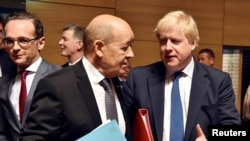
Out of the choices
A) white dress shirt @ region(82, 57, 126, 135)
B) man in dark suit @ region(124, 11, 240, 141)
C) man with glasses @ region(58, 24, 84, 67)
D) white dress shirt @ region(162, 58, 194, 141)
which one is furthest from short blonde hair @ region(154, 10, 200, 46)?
man with glasses @ region(58, 24, 84, 67)

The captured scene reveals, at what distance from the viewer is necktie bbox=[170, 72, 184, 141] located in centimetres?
202

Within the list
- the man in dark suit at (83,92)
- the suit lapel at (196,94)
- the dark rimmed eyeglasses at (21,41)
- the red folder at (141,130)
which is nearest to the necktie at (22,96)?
the dark rimmed eyeglasses at (21,41)

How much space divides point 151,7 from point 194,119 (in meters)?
3.62

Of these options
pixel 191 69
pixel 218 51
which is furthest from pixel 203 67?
pixel 218 51

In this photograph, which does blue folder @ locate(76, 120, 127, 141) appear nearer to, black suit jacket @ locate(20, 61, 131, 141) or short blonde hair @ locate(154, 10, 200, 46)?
black suit jacket @ locate(20, 61, 131, 141)

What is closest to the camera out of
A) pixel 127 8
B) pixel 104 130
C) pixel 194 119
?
pixel 104 130

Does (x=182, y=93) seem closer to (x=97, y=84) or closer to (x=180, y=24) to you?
(x=180, y=24)

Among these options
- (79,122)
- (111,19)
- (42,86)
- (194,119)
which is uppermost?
(111,19)

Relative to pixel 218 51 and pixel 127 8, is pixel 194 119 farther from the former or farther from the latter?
pixel 218 51

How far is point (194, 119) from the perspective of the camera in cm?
203

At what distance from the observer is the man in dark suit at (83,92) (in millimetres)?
1503

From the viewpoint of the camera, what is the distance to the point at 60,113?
1515 millimetres

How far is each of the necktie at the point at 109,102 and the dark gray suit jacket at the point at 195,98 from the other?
1.22 ft

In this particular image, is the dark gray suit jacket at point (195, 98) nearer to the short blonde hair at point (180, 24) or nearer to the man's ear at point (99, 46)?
the short blonde hair at point (180, 24)
